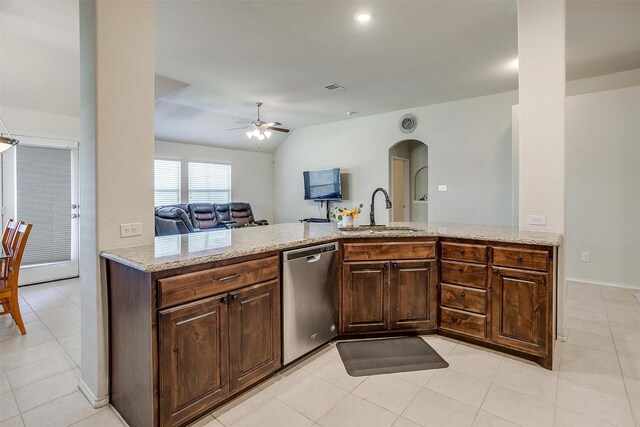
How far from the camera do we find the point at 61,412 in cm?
190

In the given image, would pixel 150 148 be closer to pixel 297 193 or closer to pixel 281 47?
pixel 281 47

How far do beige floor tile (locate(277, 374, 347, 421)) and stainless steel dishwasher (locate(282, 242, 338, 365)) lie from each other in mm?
224

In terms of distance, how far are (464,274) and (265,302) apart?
5.16ft

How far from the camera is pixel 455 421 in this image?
177 centimetres

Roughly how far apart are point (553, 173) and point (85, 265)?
11.4 ft

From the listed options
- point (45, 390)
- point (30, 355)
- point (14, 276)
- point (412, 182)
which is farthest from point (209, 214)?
point (45, 390)

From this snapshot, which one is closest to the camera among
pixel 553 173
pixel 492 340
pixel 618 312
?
pixel 492 340

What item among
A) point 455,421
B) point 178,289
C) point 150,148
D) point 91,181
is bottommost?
point 455,421

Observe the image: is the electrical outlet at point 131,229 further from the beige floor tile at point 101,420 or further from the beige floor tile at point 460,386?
the beige floor tile at point 460,386

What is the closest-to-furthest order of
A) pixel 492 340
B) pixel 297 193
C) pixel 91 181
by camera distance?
1. pixel 91 181
2. pixel 492 340
3. pixel 297 193

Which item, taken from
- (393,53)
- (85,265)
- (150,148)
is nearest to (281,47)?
(393,53)

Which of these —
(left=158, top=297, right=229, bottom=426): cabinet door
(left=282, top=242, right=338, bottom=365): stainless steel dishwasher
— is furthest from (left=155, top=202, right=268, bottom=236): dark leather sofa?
(left=158, top=297, right=229, bottom=426): cabinet door

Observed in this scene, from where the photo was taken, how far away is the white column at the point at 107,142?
190 centimetres

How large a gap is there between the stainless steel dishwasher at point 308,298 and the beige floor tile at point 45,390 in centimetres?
143
